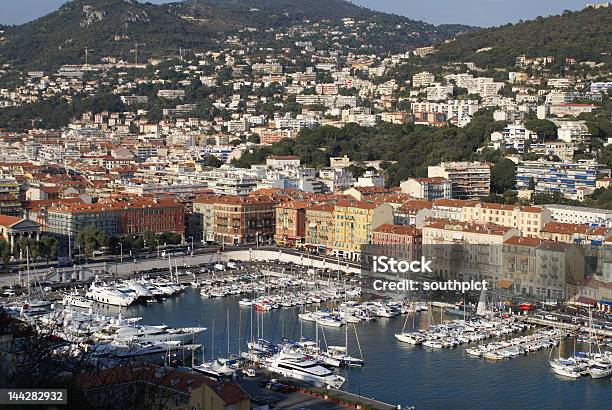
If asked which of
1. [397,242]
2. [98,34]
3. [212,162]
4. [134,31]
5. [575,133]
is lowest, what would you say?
[397,242]

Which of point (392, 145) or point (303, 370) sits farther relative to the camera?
point (392, 145)

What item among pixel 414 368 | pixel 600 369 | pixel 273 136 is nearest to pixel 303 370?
pixel 414 368

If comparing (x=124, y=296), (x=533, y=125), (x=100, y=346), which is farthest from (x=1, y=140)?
(x=100, y=346)

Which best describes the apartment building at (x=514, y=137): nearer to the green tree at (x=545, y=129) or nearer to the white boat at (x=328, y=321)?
the green tree at (x=545, y=129)

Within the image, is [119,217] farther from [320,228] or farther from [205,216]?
[320,228]

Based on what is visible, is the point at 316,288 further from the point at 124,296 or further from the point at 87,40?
the point at 87,40

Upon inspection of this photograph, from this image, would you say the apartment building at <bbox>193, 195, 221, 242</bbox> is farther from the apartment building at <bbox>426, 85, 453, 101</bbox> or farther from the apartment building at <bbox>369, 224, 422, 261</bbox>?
the apartment building at <bbox>426, 85, 453, 101</bbox>

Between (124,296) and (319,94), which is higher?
(319,94)

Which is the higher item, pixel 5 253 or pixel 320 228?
pixel 320 228
